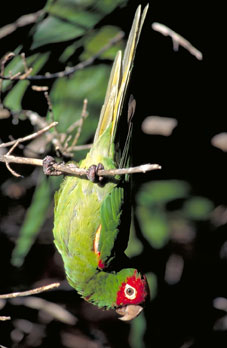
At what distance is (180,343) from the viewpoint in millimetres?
3498

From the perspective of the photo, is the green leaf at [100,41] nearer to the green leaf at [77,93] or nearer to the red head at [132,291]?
the green leaf at [77,93]

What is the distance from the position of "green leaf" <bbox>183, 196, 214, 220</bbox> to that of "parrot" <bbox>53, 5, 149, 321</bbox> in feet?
4.02

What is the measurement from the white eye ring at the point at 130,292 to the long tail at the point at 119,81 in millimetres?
682

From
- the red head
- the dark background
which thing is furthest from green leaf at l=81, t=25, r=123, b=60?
the red head

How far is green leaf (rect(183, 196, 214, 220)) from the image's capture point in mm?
3173

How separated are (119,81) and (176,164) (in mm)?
1343

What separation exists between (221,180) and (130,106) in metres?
1.48

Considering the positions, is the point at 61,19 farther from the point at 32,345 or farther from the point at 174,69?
the point at 32,345

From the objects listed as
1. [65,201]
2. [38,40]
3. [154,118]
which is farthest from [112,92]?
[154,118]

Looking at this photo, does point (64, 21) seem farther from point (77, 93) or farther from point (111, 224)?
point (111, 224)

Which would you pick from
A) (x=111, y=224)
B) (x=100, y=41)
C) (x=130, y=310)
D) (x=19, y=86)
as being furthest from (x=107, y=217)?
(x=100, y=41)

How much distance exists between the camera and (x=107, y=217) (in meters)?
1.85

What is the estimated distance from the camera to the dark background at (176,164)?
2.79 meters

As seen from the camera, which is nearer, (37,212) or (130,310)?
(130,310)
